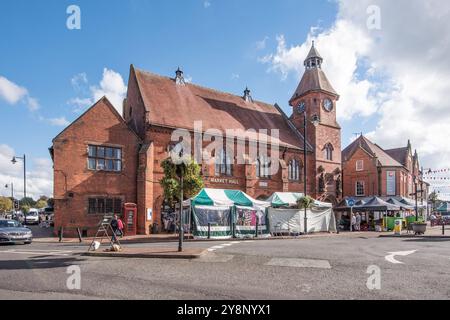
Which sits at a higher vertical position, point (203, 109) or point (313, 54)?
point (313, 54)

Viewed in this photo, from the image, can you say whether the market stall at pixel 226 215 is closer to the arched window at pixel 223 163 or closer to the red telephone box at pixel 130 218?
the red telephone box at pixel 130 218

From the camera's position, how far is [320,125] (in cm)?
3784

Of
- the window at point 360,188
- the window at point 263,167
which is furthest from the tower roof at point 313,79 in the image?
the window at point 360,188

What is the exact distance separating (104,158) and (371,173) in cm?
3302

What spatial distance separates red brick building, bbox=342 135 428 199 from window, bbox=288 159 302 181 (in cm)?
1326

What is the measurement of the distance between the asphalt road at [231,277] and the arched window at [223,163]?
1796 cm

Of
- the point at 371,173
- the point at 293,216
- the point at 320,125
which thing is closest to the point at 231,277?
the point at 293,216

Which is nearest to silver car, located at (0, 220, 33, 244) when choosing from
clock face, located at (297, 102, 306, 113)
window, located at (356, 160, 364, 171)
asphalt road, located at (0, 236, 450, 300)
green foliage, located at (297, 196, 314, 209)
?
asphalt road, located at (0, 236, 450, 300)

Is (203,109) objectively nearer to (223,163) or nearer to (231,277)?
(223,163)

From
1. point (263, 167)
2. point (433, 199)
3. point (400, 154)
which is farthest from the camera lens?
point (433, 199)

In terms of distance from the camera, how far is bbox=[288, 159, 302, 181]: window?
35062 millimetres

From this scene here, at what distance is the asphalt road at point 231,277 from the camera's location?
689 centimetres

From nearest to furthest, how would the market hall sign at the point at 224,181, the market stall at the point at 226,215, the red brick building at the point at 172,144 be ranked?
the market stall at the point at 226,215 < the red brick building at the point at 172,144 < the market hall sign at the point at 224,181
